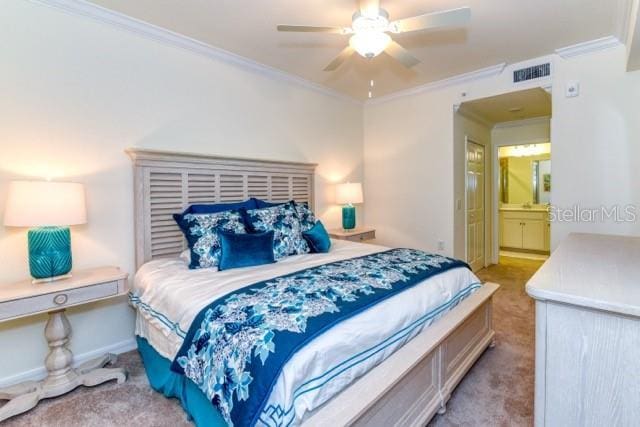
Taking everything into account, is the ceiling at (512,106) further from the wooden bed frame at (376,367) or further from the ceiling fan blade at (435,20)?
the wooden bed frame at (376,367)

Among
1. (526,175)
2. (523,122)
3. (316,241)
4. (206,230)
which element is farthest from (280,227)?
(526,175)

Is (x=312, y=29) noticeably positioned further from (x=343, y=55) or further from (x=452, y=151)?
(x=452, y=151)

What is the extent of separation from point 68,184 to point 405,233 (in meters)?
3.76

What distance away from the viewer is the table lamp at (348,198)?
4047 mm

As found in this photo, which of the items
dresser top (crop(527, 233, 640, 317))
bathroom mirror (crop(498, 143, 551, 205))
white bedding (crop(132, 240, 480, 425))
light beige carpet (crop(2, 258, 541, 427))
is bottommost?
light beige carpet (crop(2, 258, 541, 427))

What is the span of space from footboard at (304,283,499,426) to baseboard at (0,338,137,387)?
2099mm

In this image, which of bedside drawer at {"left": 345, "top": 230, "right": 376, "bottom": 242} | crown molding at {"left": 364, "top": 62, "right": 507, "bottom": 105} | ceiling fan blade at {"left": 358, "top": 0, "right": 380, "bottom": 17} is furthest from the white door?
ceiling fan blade at {"left": 358, "top": 0, "right": 380, "bottom": 17}

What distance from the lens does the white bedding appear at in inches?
45.1

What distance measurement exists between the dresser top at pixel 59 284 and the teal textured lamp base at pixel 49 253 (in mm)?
54

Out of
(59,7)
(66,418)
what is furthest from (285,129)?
(66,418)

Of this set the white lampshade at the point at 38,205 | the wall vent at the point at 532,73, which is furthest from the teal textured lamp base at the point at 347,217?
the white lampshade at the point at 38,205

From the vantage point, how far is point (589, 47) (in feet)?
9.78

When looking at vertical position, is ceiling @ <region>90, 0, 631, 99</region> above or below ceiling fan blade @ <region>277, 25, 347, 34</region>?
above

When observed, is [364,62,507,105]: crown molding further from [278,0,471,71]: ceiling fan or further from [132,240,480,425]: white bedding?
[132,240,480,425]: white bedding
